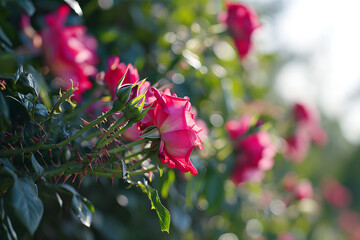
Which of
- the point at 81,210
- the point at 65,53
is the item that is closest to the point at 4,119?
the point at 81,210

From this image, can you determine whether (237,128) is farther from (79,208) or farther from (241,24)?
(79,208)

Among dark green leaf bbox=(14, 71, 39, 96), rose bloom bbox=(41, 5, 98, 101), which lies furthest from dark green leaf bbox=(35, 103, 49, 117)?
rose bloom bbox=(41, 5, 98, 101)

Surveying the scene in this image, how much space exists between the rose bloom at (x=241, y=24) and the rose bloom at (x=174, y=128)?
569 millimetres

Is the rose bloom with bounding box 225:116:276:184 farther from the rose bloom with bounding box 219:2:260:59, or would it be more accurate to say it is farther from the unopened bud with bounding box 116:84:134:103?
the unopened bud with bounding box 116:84:134:103

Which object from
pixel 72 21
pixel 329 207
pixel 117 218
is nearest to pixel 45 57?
pixel 72 21

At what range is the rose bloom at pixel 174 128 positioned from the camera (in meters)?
0.43

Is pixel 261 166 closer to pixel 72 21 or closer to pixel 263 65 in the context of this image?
pixel 72 21

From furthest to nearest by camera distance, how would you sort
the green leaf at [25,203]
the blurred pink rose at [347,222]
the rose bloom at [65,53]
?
the blurred pink rose at [347,222] → the rose bloom at [65,53] → the green leaf at [25,203]

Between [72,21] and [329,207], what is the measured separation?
2.78 metres

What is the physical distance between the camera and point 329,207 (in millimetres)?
3178

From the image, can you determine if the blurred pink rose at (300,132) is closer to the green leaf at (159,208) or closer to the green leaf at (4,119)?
the green leaf at (159,208)

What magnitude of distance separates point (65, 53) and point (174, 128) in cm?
36

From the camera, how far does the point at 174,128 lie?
0.44 m

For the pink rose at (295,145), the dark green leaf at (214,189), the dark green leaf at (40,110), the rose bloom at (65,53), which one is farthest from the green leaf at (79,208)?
the pink rose at (295,145)
